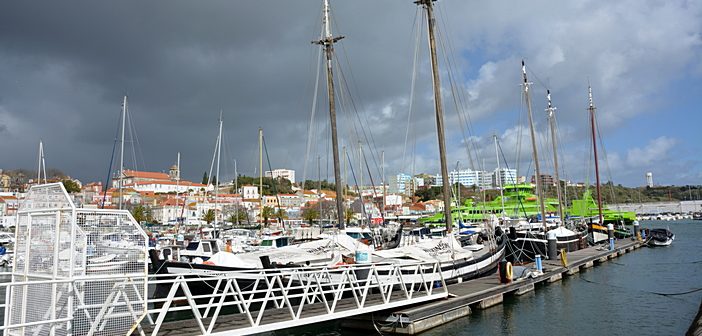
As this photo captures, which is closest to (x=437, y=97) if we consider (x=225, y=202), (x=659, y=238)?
(x=659, y=238)

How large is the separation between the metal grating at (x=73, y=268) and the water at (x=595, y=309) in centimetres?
913

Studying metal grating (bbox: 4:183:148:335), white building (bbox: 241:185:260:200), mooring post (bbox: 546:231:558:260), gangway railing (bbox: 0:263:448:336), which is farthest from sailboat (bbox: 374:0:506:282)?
white building (bbox: 241:185:260:200)

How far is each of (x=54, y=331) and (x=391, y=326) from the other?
32.6 ft

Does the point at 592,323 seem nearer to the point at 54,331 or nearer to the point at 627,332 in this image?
the point at 627,332

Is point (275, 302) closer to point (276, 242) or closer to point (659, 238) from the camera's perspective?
point (276, 242)

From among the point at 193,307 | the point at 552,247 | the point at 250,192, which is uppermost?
the point at 250,192

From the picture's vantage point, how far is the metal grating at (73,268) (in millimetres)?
8836

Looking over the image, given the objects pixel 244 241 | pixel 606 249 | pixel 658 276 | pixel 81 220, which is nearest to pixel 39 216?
pixel 81 220

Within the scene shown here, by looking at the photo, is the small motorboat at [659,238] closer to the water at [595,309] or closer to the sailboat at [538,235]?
the sailboat at [538,235]

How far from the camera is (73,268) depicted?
29.0ft

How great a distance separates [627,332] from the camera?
17766 mm

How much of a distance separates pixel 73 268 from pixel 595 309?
68.8 feet

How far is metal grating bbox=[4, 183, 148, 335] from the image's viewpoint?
29.0ft

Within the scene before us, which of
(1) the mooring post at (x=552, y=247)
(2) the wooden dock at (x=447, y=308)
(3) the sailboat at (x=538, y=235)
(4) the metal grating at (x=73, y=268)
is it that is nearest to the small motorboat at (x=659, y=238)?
(3) the sailboat at (x=538, y=235)
